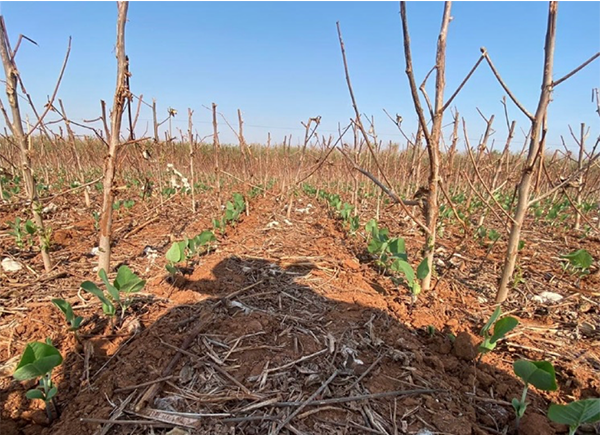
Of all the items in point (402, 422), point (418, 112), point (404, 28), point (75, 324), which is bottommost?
point (402, 422)

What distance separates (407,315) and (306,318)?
Result: 731 mm

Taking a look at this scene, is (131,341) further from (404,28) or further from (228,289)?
(404,28)

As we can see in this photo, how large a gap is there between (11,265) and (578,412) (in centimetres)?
394

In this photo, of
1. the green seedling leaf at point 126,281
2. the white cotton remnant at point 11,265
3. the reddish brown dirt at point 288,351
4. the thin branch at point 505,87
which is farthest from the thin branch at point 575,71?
the white cotton remnant at point 11,265

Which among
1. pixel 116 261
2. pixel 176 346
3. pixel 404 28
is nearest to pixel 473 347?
pixel 176 346

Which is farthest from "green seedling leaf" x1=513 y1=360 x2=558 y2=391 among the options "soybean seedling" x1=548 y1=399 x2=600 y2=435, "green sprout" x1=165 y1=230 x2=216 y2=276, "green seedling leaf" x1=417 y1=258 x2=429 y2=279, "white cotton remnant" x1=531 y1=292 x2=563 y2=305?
"green sprout" x1=165 y1=230 x2=216 y2=276

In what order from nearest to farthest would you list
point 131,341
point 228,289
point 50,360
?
1. point 50,360
2. point 131,341
3. point 228,289

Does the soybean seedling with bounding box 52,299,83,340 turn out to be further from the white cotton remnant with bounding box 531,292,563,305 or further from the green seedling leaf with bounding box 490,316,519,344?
the white cotton remnant with bounding box 531,292,563,305

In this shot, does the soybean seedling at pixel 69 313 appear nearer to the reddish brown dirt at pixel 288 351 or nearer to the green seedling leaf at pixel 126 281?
the reddish brown dirt at pixel 288 351

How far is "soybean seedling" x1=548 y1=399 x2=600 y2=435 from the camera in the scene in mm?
1104

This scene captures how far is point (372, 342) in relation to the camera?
6.23 feet

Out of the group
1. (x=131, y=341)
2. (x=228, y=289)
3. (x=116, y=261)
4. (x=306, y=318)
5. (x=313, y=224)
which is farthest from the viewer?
(x=313, y=224)

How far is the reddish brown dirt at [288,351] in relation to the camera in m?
1.39

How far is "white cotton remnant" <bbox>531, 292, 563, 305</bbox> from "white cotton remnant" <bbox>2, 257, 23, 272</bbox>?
14.9 ft
